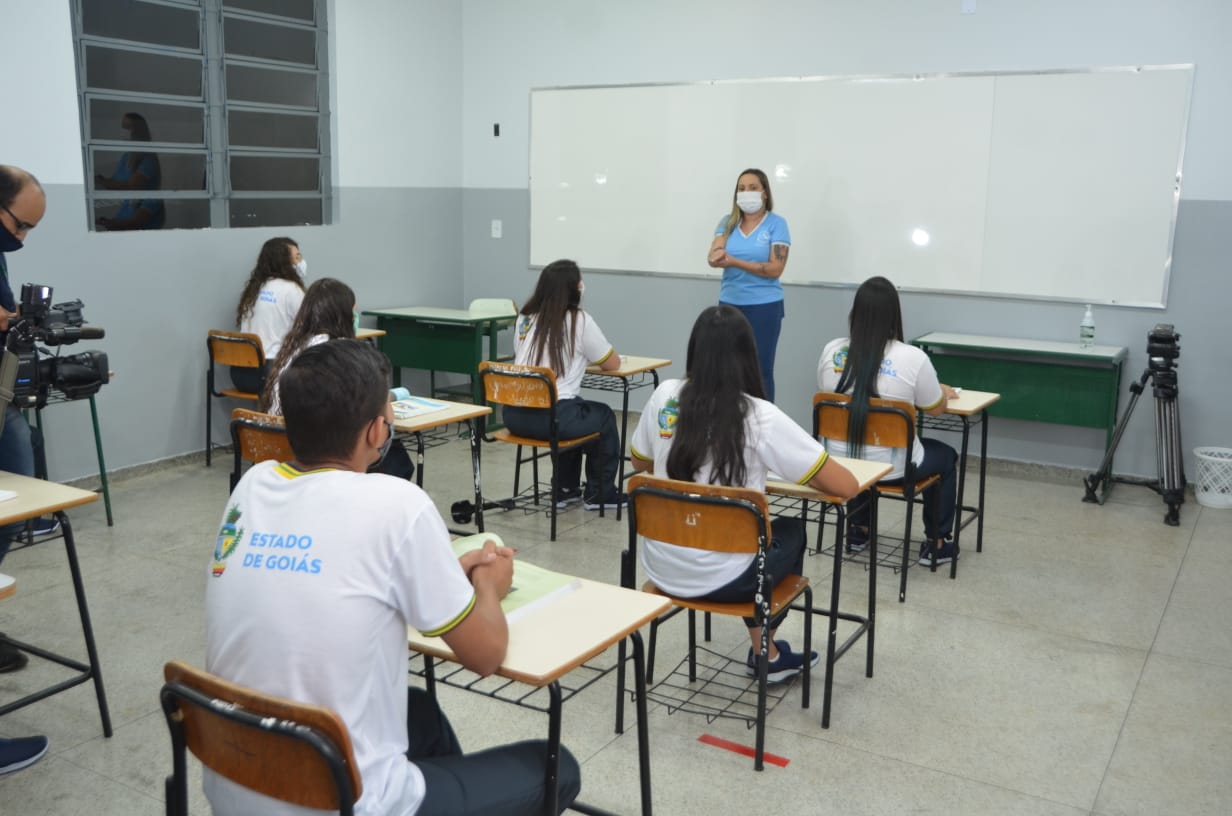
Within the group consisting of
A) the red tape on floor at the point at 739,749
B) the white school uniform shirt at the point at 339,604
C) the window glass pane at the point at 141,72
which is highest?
the window glass pane at the point at 141,72

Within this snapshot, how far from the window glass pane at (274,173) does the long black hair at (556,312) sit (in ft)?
8.09

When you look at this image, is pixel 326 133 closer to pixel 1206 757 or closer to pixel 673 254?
pixel 673 254

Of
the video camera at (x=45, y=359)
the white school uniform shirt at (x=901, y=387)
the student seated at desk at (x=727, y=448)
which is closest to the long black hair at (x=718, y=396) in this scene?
the student seated at desk at (x=727, y=448)

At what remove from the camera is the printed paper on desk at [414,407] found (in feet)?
13.1

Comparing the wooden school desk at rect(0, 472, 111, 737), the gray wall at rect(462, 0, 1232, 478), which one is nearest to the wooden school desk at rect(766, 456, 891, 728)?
the wooden school desk at rect(0, 472, 111, 737)

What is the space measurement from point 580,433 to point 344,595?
10.8 feet

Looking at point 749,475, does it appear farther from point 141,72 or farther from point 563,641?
point 141,72

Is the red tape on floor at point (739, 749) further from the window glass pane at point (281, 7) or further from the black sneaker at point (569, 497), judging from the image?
the window glass pane at point (281, 7)

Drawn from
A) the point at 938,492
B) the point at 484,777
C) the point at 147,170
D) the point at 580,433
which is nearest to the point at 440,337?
the point at 147,170

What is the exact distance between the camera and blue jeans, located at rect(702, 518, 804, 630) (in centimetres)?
275

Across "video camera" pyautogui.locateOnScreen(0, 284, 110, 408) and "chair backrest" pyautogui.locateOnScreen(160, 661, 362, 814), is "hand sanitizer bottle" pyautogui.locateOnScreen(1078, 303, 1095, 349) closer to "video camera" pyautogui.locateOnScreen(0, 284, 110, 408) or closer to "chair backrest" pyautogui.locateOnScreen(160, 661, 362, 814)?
"video camera" pyautogui.locateOnScreen(0, 284, 110, 408)

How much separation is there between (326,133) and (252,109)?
579mm

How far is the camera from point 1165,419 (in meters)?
5.21

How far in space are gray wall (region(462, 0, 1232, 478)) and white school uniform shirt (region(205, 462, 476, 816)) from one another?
198 inches
